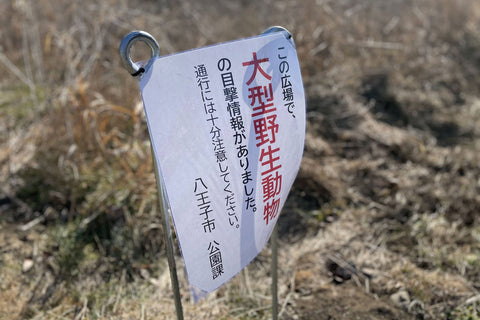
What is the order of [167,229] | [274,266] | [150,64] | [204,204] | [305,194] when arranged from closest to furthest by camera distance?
[150,64] < [204,204] < [167,229] < [274,266] < [305,194]

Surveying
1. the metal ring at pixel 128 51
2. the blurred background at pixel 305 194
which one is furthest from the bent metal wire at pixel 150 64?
the blurred background at pixel 305 194

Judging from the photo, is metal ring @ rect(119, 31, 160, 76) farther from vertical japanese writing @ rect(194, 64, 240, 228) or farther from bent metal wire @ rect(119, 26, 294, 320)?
vertical japanese writing @ rect(194, 64, 240, 228)

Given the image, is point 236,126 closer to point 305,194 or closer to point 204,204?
point 204,204

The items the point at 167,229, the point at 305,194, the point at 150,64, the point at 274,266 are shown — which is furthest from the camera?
the point at 305,194

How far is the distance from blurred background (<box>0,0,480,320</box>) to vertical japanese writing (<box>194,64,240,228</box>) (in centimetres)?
82

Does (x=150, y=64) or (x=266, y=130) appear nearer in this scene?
(x=150, y=64)

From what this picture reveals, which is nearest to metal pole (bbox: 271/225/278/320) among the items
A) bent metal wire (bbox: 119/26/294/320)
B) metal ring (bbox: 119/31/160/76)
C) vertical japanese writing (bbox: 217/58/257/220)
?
bent metal wire (bbox: 119/26/294/320)

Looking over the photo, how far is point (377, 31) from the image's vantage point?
4406mm

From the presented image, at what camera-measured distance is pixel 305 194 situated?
8.56 ft

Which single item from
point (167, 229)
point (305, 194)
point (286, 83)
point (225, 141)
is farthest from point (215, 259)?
point (305, 194)

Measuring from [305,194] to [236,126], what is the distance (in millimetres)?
1474

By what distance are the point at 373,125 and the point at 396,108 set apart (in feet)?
1.31

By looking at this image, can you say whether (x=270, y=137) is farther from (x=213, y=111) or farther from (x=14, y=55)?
(x=14, y=55)

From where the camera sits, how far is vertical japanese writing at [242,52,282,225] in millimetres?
1263
